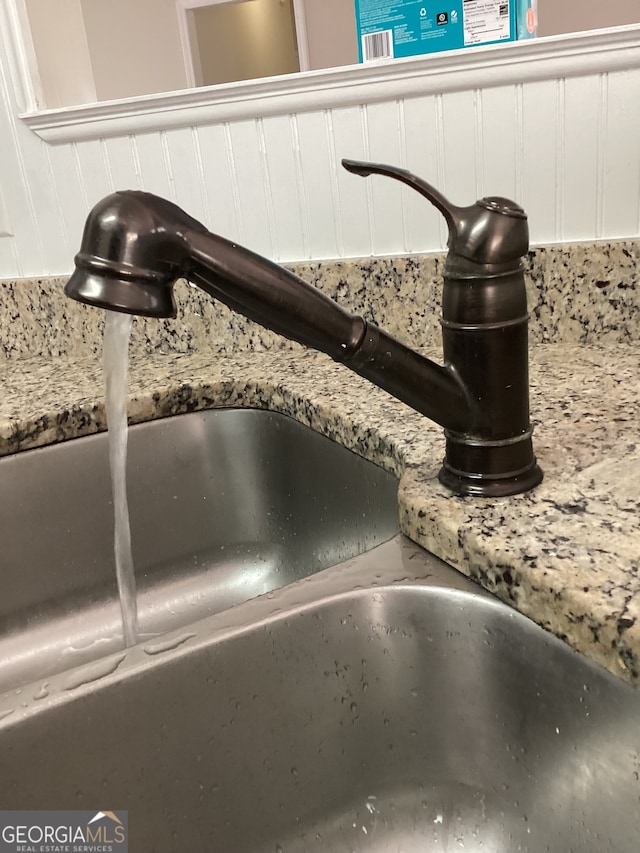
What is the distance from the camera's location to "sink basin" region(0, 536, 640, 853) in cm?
43

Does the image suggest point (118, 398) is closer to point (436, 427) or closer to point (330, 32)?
point (436, 427)

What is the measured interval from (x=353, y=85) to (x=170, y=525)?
590 mm

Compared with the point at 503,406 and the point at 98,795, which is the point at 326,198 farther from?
the point at 98,795

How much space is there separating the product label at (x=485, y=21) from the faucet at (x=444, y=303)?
52 centimetres

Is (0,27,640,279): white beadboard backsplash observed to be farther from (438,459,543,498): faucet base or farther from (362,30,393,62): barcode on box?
(438,459,543,498): faucet base

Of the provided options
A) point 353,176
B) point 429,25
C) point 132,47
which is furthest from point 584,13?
point 353,176

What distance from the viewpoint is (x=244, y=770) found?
487 mm

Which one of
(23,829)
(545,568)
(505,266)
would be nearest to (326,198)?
(505,266)

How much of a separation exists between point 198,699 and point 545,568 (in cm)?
24

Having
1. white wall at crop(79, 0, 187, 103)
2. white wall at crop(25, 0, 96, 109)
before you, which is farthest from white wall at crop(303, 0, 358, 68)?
white wall at crop(25, 0, 96, 109)

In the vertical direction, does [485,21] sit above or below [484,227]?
above

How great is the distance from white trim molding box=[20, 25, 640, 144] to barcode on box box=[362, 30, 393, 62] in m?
0.09

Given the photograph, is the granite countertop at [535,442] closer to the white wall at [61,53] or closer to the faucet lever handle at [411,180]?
the faucet lever handle at [411,180]

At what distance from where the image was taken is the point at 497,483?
520mm
